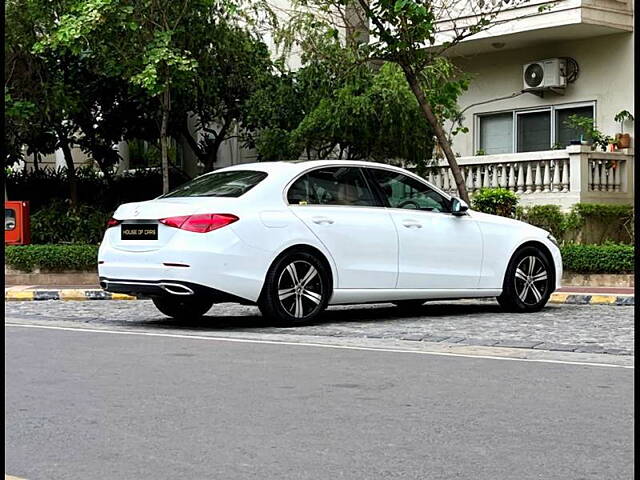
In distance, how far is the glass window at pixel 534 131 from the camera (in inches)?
895

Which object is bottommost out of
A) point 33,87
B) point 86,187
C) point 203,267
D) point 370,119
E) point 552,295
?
point 552,295

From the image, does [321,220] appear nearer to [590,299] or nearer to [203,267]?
[203,267]

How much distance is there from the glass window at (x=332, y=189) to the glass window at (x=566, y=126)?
1029cm

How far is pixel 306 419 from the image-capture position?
6438 millimetres

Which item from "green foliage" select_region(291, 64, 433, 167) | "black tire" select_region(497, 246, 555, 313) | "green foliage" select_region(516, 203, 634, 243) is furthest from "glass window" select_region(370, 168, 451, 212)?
"green foliage" select_region(516, 203, 634, 243)

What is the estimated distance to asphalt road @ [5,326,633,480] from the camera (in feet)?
17.3

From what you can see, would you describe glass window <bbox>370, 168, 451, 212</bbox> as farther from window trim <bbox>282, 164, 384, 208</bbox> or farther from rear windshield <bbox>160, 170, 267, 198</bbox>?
rear windshield <bbox>160, 170, 267, 198</bbox>

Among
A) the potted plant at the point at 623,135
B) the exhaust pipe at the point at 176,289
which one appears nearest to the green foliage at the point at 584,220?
the potted plant at the point at 623,135

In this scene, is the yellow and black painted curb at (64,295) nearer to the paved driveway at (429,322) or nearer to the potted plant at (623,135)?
the paved driveway at (429,322)

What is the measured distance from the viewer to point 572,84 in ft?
72.7

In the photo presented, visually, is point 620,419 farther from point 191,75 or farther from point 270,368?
point 191,75

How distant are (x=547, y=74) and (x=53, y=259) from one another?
31.1ft

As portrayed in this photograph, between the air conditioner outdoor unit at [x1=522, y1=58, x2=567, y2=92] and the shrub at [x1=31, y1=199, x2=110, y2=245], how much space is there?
322 inches

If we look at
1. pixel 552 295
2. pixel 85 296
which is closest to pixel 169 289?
pixel 85 296
